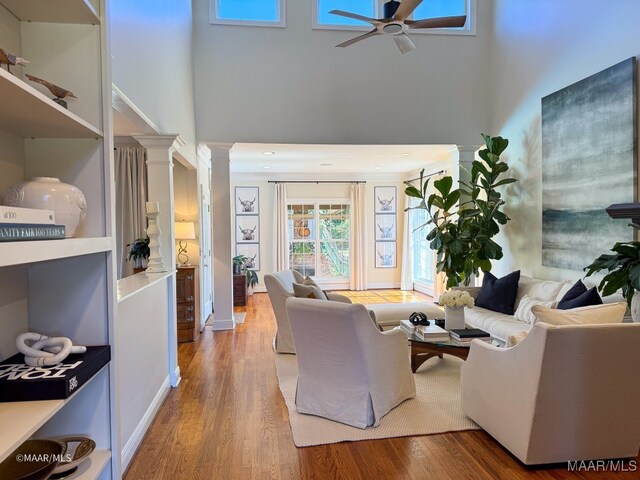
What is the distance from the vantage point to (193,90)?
17.2ft

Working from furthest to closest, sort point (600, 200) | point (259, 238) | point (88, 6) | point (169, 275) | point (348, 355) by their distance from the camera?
point (259, 238)
point (600, 200)
point (169, 275)
point (348, 355)
point (88, 6)

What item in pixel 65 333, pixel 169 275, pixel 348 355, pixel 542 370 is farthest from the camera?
pixel 169 275

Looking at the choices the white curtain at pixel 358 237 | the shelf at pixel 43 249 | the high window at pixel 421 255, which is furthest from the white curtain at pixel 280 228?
the shelf at pixel 43 249

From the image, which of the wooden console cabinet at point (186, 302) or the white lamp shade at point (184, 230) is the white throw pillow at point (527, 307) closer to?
the wooden console cabinet at point (186, 302)

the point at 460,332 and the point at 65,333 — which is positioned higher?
the point at 65,333

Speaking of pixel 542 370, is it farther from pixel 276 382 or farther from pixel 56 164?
pixel 56 164

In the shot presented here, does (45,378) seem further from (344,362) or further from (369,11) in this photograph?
(369,11)

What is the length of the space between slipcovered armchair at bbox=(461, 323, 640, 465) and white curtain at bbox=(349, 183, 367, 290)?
638 cm

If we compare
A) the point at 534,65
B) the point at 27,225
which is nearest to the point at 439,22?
the point at 534,65

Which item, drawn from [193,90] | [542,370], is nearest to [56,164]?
[542,370]

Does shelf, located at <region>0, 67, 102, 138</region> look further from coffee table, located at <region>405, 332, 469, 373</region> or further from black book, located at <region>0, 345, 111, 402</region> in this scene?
coffee table, located at <region>405, 332, 469, 373</region>

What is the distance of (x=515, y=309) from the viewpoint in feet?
14.8

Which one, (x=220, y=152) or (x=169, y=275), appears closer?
(x=169, y=275)

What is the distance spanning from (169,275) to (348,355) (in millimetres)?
1784
